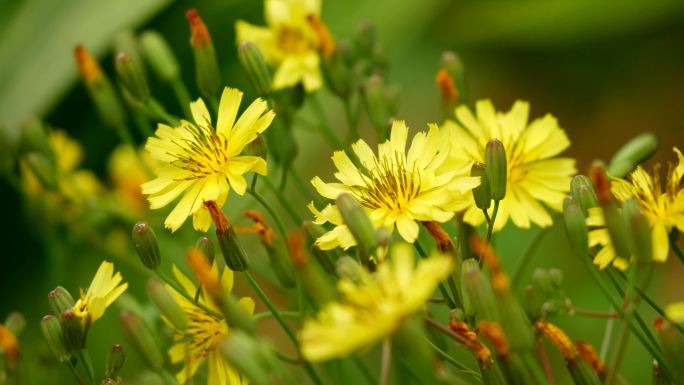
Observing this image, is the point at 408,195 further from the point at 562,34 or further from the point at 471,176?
the point at 562,34

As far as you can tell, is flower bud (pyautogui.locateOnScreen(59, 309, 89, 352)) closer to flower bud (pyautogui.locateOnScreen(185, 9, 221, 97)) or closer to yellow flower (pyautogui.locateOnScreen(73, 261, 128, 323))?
yellow flower (pyautogui.locateOnScreen(73, 261, 128, 323))

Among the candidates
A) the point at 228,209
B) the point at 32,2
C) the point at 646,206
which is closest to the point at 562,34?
the point at 228,209

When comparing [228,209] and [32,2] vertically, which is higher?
[32,2]

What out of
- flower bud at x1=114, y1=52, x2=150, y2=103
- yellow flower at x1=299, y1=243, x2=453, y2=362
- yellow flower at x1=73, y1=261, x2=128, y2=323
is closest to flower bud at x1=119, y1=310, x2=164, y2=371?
yellow flower at x1=73, y1=261, x2=128, y2=323

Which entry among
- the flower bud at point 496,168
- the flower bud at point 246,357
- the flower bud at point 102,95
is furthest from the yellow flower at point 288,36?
the flower bud at point 246,357

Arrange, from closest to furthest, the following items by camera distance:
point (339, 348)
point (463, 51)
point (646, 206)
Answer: point (339, 348) → point (646, 206) → point (463, 51)

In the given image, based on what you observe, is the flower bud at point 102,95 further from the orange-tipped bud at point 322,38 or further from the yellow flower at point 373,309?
the yellow flower at point 373,309

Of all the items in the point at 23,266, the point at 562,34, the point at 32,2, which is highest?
the point at 32,2
